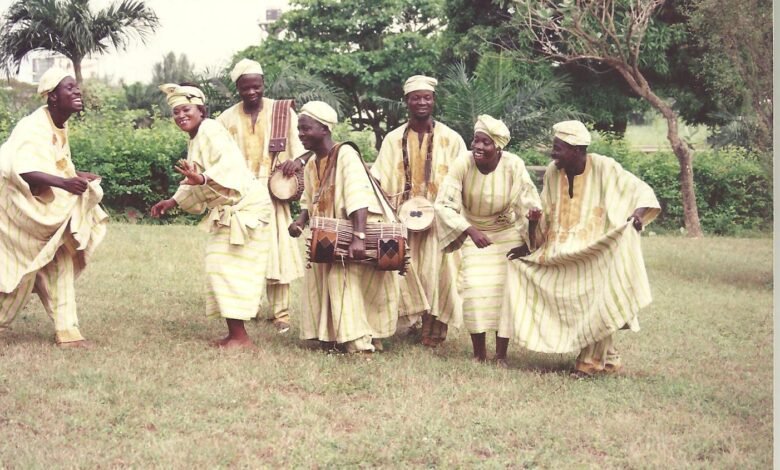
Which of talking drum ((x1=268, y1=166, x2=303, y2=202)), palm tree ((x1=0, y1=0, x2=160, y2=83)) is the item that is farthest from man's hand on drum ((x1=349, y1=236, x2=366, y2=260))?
palm tree ((x1=0, y1=0, x2=160, y2=83))

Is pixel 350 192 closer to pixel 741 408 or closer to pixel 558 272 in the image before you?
pixel 558 272

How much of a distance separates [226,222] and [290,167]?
941 mm

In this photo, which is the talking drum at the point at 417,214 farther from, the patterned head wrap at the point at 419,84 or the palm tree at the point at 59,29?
the palm tree at the point at 59,29

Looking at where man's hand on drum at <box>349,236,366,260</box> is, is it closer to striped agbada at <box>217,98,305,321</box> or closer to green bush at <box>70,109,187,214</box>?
striped agbada at <box>217,98,305,321</box>

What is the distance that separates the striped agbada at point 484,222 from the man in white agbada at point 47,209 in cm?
267

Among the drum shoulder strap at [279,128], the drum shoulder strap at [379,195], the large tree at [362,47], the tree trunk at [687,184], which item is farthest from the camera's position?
the large tree at [362,47]

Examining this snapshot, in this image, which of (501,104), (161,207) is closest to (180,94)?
(161,207)

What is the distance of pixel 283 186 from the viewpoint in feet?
28.5

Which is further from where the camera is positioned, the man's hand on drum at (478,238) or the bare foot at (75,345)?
the bare foot at (75,345)

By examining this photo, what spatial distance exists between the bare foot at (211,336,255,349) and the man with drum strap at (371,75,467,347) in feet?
4.31

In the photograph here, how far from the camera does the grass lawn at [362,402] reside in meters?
5.63

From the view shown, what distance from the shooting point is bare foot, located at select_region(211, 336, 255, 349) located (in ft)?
26.0

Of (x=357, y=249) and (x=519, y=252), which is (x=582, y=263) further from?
(x=357, y=249)

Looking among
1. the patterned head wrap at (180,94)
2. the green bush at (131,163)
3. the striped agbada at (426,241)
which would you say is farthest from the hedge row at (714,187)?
the patterned head wrap at (180,94)
